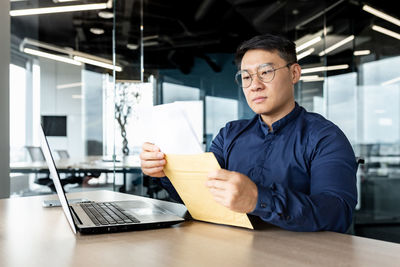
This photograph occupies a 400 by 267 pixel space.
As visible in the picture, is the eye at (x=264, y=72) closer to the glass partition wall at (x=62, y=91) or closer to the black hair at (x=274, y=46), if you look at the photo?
the black hair at (x=274, y=46)

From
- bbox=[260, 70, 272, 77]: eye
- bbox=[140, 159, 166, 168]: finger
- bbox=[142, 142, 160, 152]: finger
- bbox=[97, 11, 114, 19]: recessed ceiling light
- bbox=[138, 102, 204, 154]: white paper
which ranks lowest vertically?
bbox=[140, 159, 166, 168]: finger

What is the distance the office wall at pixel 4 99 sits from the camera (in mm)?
2801

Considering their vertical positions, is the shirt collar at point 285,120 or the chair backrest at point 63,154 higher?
the shirt collar at point 285,120

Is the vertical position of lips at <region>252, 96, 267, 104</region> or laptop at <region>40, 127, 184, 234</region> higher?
lips at <region>252, 96, 267, 104</region>

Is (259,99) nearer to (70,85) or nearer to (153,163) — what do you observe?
(153,163)

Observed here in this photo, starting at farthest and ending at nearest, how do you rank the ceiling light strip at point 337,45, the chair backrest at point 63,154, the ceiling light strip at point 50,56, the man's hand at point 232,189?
the chair backrest at point 63,154, the ceiling light strip at point 50,56, the ceiling light strip at point 337,45, the man's hand at point 232,189

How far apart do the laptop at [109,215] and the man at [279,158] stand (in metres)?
0.14

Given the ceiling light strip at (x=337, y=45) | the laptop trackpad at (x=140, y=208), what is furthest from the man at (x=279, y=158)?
the ceiling light strip at (x=337, y=45)

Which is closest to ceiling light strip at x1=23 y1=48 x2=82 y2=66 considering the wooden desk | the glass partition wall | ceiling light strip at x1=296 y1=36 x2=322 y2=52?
the glass partition wall

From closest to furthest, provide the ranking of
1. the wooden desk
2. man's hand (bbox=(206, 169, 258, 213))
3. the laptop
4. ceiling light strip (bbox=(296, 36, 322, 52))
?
the wooden desk
man's hand (bbox=(206, 169, 258, 213))
the laptop
ceiling light strip (bbox=(296, 36, 322, 52))

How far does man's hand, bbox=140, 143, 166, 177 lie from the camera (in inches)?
43.1

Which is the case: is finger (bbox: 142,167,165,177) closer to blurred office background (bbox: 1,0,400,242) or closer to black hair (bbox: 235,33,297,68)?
black hair (bbox: 235,33,297,68)

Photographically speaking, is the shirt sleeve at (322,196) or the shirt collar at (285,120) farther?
the shirt collar at (285,120)

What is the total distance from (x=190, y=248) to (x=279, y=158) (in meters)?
0.64
